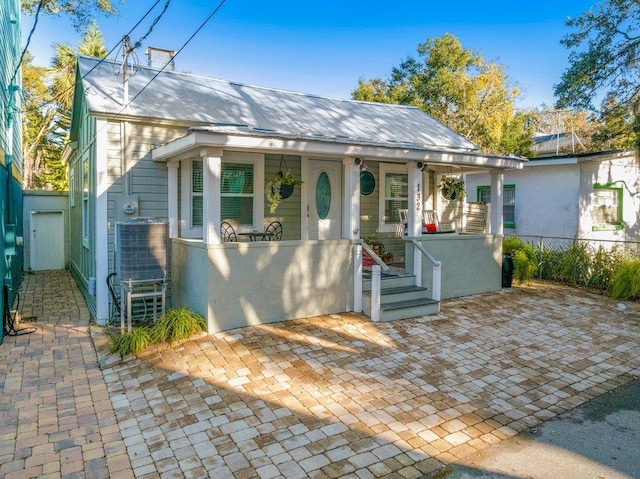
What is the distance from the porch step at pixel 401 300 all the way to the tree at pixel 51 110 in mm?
15145

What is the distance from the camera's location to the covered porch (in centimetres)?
610

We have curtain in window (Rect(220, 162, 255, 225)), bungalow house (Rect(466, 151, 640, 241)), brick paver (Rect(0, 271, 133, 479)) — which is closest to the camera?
brick paver (Rect(0, 271, 133, 479))

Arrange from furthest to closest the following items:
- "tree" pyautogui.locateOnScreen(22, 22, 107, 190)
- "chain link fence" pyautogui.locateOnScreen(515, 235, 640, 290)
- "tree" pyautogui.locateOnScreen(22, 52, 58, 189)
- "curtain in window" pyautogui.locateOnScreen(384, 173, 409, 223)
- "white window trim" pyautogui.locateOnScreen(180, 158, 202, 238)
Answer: "tree" pyautogui.locateOnScreen(22, 52, 58, 189)
"tree" pyautogui.locateOnScreen(22, 22, 107, 190)
"curtain in window" pyautogui.locateOnScreen(384, 173, 409, 223)
"chain link fence" pyautogui.locateOnScreen(515, 235, 640, 290)
"white window trim" pyautogui.locateOnScreen(180, 158, 202, 238)

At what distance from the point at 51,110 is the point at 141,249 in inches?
880

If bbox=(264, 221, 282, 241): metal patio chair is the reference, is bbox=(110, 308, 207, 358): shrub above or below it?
below

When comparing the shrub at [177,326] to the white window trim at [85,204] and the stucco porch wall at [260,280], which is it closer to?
the stucco porch wall at [260,280]

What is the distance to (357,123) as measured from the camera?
1030cm

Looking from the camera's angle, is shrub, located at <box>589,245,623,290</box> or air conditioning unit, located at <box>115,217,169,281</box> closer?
air conditioning unit, located at <box>115,217,169,281</box>

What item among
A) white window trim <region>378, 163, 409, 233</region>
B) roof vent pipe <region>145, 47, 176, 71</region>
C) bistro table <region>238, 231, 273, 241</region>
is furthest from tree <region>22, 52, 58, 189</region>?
white window trim <region>378, 163, 409, 233</region>

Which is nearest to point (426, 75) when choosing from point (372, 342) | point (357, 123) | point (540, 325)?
point (357, 123)

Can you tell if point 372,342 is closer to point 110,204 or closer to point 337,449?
point 337,449

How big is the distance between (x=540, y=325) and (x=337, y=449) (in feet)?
16.1

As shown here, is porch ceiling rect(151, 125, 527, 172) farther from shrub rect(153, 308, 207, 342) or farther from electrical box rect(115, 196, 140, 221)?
shrub rect(153, 308, 207, 342)

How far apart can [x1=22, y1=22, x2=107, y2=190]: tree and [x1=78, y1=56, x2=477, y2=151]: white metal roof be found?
10.8 m
